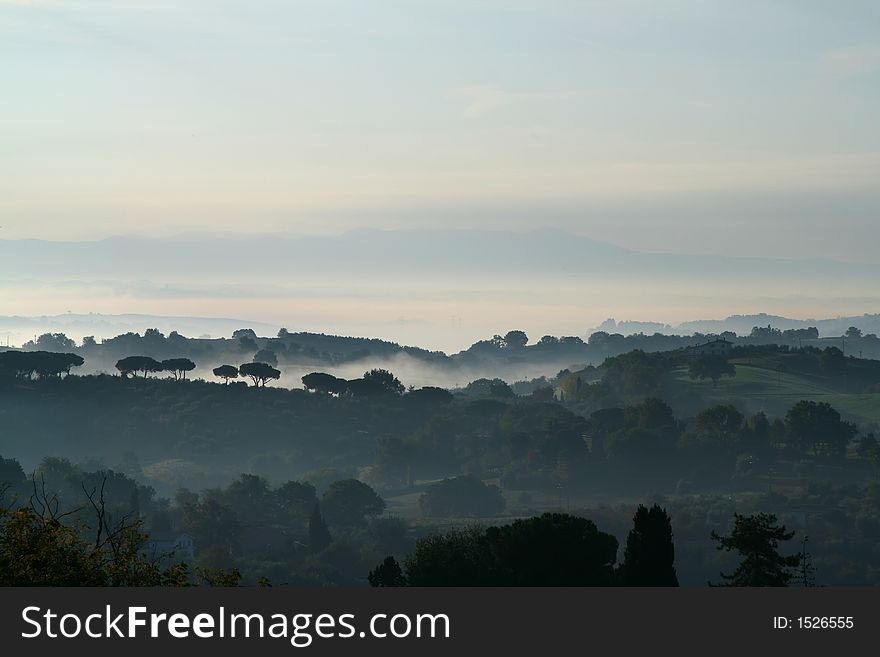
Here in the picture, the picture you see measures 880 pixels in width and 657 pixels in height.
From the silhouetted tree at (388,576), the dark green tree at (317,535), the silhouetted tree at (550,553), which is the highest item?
the silhouetted tree at (550,553)

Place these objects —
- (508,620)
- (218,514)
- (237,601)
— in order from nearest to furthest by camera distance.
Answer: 1. (237,601)
2. (508,620)
3. (218,514)

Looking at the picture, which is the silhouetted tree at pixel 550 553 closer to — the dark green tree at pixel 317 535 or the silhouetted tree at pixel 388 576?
the silhouetted tree at pixel 388 576

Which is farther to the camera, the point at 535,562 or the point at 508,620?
the point at 535,562

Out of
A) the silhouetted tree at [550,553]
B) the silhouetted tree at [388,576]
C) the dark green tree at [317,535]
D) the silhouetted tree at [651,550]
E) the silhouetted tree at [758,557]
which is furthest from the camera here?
the dark green tree at [317,535]

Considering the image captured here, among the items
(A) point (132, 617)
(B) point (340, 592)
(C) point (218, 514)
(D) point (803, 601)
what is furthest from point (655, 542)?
(C) point (218, 514)

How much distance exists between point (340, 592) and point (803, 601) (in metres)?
17.2

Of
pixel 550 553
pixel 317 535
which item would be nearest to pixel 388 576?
pixel 550 553

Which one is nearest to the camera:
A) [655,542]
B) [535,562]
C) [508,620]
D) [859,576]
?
[508,620]

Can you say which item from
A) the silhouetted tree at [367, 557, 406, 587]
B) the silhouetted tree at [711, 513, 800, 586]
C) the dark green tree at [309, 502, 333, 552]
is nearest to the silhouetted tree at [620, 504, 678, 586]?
the silhouetted tree at [711, 513, 800, 586]

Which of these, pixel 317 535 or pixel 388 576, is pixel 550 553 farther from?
pixel 317 535

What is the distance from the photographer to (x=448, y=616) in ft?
159

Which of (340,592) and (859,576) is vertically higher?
(340,592)

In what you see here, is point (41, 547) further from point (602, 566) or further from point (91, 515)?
point (91, 515)

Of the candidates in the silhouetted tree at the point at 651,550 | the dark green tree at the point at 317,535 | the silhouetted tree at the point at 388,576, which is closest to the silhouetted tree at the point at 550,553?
the silhouetted tree at the point at 388,576
